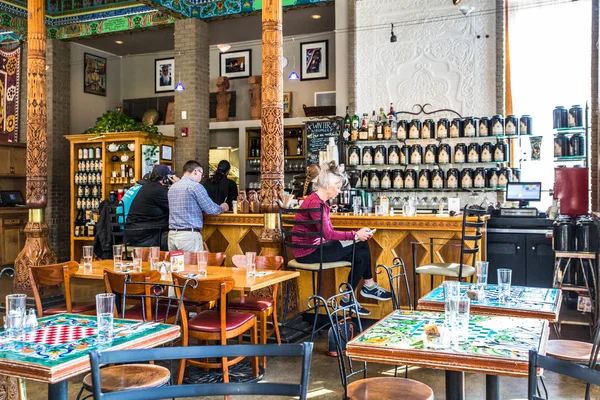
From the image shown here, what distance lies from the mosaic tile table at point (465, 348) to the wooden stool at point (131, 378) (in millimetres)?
1006

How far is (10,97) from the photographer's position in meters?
A: 12.1

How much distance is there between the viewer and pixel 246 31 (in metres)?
12.0

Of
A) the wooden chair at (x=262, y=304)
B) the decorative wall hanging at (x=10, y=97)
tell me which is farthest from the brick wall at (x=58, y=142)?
the wooden chair at (x=262, y=304)

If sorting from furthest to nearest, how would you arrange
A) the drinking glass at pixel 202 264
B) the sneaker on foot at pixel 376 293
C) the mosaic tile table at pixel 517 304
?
the sneaker on foot at pixel 376 293, the drinking glass at pixel 202 264, the mosaic tile table at pixel 517 304

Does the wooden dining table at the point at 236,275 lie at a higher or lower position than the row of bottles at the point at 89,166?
lower

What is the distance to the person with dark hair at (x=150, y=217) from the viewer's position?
670 cm

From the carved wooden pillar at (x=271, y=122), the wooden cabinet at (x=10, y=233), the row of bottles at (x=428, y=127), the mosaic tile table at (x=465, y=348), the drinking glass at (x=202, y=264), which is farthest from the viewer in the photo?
the wooden cabinet at (x=10, y=233)

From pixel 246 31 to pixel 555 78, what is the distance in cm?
597

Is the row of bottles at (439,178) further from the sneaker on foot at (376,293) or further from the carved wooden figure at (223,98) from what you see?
the carved wooden figure at (223,98)

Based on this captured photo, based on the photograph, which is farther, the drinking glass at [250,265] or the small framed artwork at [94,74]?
the small framed artwork at [94,74]

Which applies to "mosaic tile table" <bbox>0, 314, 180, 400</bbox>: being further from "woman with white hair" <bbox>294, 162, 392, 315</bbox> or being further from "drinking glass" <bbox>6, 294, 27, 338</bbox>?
"woman with white hair" <bbox>294, 162, 392, 315</bbox>

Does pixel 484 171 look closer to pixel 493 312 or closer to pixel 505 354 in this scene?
pixel 493 312

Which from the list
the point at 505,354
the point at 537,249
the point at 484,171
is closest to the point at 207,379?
the point at 505,354

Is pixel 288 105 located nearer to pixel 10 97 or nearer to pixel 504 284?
pixel 10 97
